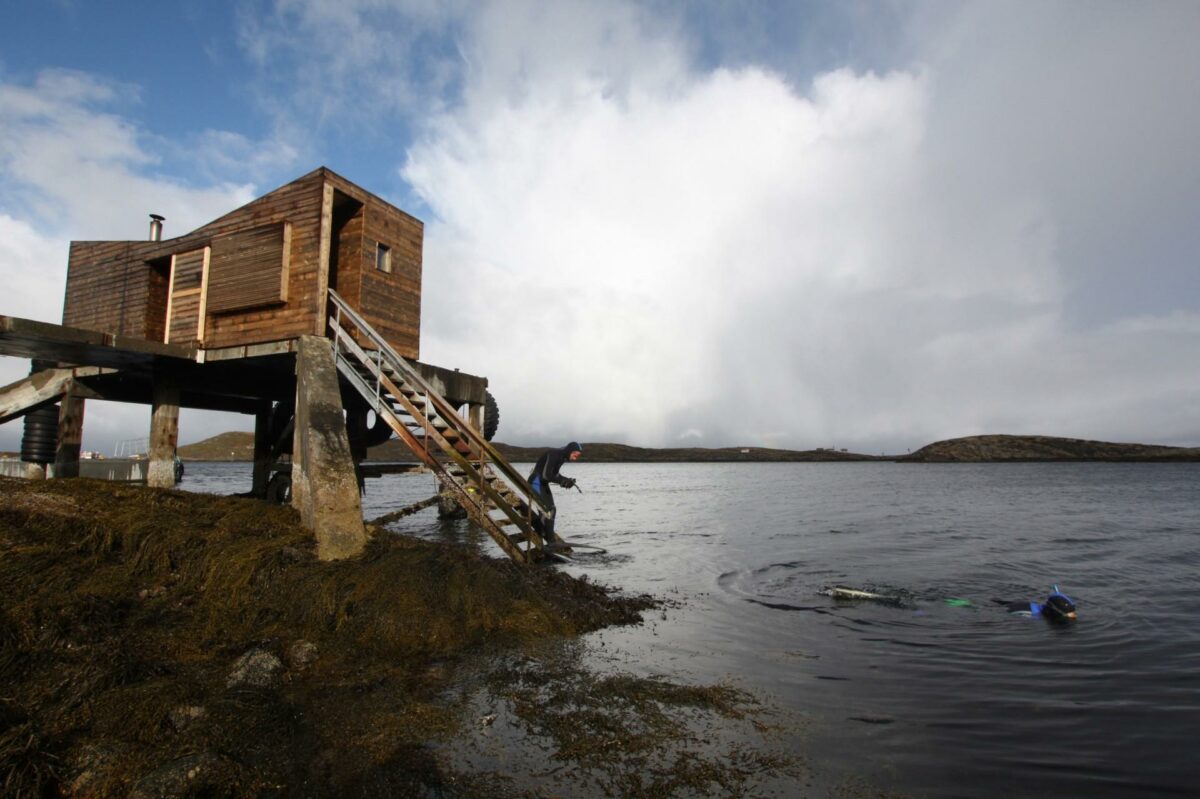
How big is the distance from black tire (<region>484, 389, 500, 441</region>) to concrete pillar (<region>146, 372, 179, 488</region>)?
854 centimetres

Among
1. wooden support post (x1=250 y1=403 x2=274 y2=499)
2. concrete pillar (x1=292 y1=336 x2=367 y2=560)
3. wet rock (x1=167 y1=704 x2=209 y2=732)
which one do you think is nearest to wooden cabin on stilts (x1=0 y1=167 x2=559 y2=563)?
concrete pillar (x1=292 y1=336 x2=367 y2=560)

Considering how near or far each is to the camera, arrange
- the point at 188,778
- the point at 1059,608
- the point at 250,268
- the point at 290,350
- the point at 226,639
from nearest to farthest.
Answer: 1. the point at 188,778
2. the point at 226,639
3. the point at 1059,608
4. the point at 290,350
5. the point at 250,268

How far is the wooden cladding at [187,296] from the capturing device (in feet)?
50.5

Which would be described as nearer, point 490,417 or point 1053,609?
point 1053,609

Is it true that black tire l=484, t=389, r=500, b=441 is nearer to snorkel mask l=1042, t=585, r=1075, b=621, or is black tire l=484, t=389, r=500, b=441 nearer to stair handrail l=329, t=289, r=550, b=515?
stair handrail l=329, t=289, r=550, b=515

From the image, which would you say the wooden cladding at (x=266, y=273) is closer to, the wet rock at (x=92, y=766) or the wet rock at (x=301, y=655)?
the wet rock at (x=301, y=655)

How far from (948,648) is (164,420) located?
18.7 metres

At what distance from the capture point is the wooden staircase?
11.6 metres

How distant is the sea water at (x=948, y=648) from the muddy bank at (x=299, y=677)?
42.9 inches

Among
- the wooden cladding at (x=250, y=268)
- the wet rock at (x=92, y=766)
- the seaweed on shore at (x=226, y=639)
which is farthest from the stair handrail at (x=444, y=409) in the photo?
the wet rock at (x=92, y=766)

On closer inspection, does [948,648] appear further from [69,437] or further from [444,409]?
[69,437]

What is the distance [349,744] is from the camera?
184 inches

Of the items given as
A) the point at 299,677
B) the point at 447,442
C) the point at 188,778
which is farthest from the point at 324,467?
the point at 188,778

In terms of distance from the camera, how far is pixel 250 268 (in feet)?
47.7
